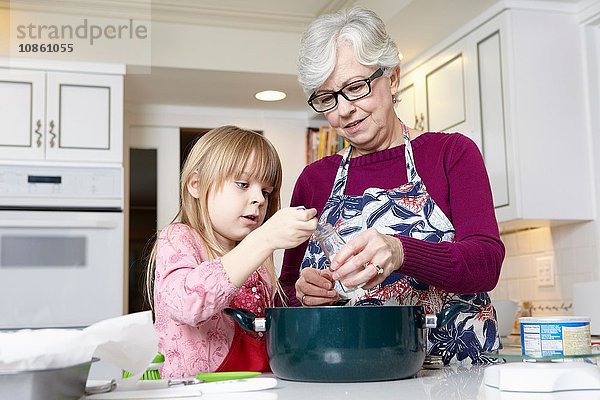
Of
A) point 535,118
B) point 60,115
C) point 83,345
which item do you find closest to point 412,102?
point 535,118

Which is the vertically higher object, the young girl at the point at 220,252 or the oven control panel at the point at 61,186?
the oven control panel at the point at 61,186

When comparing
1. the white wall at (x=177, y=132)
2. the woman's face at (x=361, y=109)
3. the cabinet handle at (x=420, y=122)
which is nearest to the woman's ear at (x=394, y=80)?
the woman's face at (x=361, y=109)

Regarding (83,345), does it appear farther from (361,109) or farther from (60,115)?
(60,115)

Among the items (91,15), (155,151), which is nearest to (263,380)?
(91,15)

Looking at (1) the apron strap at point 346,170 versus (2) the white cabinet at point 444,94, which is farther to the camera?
(2) the white cabinet at point 444,94

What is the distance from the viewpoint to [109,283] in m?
3.48

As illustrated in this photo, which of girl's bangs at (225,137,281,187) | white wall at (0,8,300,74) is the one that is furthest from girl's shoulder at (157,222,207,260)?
white wall at (0,8,300,74)

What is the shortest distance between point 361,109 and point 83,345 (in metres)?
→ 0.83

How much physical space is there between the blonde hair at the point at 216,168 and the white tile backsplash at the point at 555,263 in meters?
1.89

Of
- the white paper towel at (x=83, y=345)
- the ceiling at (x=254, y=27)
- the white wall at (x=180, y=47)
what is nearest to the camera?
the white paper towel at (x=83, y=345)

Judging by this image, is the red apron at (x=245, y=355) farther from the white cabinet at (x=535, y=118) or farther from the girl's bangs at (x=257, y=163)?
the white cabinet at (x=535, y=118)

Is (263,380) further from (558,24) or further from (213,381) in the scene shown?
(558,24)

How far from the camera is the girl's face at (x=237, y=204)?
1270mm

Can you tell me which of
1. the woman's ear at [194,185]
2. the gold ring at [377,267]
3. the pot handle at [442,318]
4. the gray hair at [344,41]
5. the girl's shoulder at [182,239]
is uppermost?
the gray hair at [344,41]
